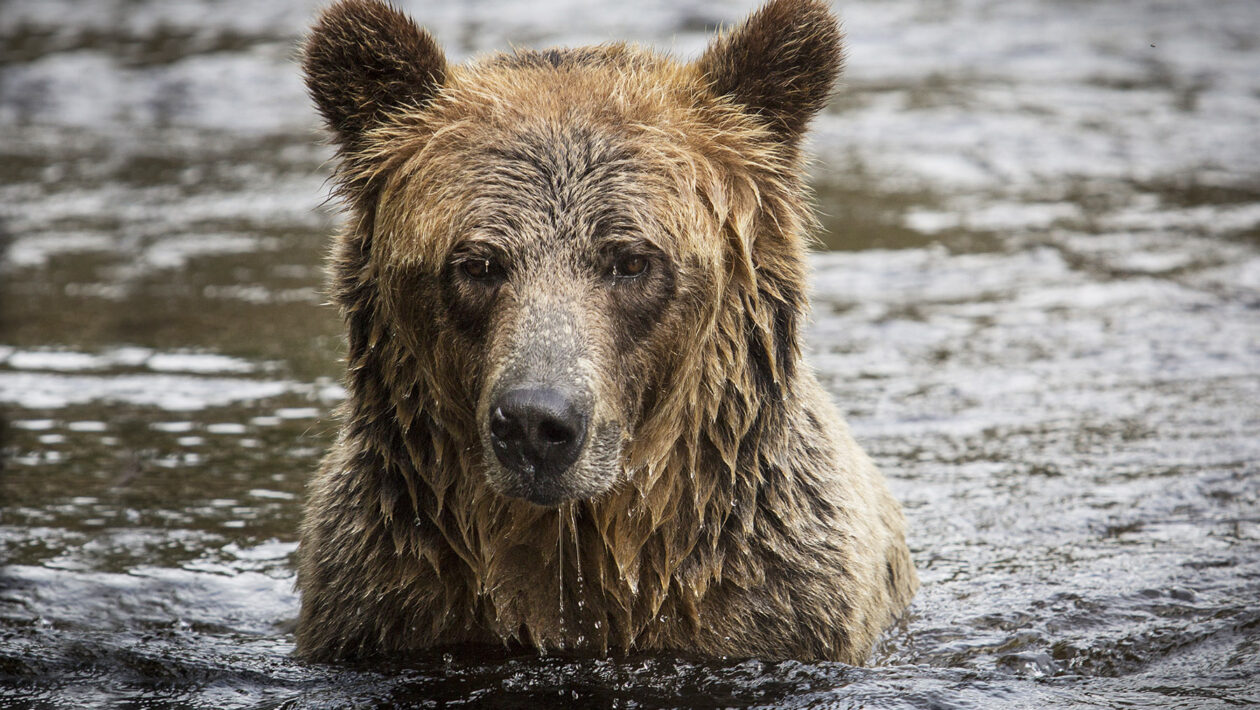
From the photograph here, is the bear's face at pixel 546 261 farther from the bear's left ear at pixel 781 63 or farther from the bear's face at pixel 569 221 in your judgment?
the bear's left ear at pixel 781 63

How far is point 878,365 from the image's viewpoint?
31.6ft

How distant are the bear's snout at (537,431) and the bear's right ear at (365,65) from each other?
1381 mm

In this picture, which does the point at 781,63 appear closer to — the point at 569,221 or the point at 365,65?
the point at 569,221

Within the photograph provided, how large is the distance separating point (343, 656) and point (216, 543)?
2238 millimetres

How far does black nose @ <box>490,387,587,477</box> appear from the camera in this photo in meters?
4.27

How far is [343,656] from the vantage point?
17.1 ft

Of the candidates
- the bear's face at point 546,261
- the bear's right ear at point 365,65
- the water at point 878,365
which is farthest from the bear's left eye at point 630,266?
the water at point 878,365

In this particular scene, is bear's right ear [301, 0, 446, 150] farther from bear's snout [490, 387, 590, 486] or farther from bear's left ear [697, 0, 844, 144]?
bear's snout [490, 387, 590, 486]

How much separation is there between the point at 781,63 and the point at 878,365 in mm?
Answer: 4802

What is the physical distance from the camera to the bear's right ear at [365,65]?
496 cm

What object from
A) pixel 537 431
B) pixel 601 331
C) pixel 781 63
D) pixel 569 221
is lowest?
pixel 537 431

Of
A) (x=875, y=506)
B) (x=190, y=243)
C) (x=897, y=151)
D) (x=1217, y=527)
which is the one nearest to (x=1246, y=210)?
(x=897, y=151)

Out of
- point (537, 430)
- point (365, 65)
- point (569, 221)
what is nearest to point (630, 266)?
point (569, 221)

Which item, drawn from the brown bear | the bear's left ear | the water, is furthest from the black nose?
the bear's left ear
